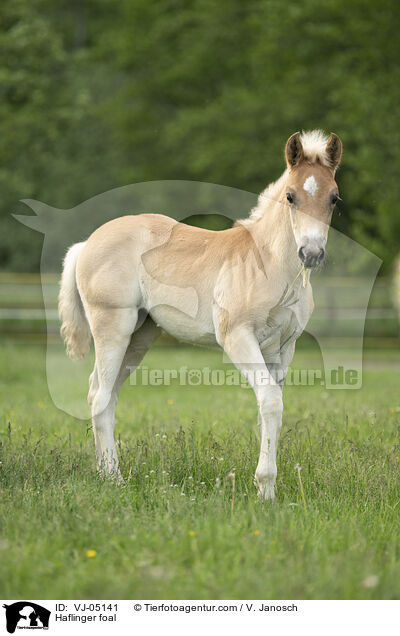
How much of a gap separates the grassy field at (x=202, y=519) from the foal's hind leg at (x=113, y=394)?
0.42ft

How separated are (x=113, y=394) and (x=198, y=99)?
19.3 m

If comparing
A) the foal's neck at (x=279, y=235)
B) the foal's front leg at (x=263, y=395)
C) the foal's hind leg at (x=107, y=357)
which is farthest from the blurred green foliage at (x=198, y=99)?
the foal's front leg at (x=263, y=395)

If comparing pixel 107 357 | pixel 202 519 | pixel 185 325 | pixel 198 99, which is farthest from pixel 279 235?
pixel 198 99

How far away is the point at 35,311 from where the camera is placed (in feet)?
56.2

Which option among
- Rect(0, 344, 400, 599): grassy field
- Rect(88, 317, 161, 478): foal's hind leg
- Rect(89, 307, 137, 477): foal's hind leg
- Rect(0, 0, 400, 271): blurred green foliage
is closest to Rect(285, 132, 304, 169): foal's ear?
Rect(89, 307, 137, 477): foal's hind leg

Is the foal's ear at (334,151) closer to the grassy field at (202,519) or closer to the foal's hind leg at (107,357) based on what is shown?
the foal's hind leg at (107,357)

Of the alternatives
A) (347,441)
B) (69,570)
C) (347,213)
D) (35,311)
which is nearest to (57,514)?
(69,570)

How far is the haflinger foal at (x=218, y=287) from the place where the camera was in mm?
4121

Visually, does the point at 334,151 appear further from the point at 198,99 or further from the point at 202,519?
the point at 198,99

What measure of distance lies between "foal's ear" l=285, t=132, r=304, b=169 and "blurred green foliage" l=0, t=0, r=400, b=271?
11509 millimetres

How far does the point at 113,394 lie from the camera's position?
5.18 metres

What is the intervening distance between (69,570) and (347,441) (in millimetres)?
2930
